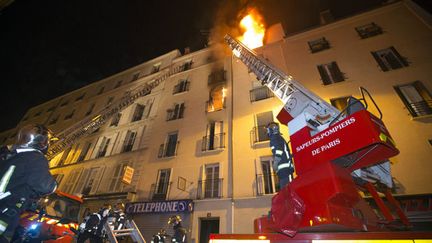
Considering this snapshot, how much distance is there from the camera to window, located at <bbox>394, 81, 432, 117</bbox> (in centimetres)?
905

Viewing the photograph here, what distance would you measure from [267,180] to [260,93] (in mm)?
6139

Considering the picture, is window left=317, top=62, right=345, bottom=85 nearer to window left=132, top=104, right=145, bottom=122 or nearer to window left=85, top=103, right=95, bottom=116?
window left=132, top=104, right=145, bottom=122

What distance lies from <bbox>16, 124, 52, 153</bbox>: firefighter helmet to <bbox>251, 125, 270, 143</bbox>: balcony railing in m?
9.88

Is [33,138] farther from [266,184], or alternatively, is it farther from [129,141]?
[129,141]

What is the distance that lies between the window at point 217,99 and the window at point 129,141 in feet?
24.2

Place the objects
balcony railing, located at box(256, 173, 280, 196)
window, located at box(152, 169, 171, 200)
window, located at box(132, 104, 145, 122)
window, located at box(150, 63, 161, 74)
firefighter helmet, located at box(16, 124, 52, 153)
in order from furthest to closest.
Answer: window, located at box(150, 63, 161, 74), window, located at box(132, 104, 145, 122), window, located at box(152, 169, 171, 200), balcony railing, located at box(256, 173, 280, 196), firefighter helmet, located at box(16, 124, 52, 153)

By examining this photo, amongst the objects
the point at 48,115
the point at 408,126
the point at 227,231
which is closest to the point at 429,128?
the point at 408,126

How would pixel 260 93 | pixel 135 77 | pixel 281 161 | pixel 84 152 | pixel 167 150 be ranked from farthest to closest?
pixel 135 77
pixel 84 152
pixel 167 150
pixel 260 93
pixel 281 161

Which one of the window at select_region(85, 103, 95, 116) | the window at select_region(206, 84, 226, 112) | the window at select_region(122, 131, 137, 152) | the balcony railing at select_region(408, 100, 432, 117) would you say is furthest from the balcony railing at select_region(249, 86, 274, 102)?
the window at select_region(85, 103, 95, 116)

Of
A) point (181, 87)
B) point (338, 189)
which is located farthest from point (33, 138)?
point (181, 87)

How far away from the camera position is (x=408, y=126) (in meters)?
8.97

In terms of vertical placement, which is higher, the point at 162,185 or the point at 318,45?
the point at 318,45

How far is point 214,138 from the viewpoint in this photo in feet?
43.0

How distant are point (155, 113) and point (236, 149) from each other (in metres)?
9.13
